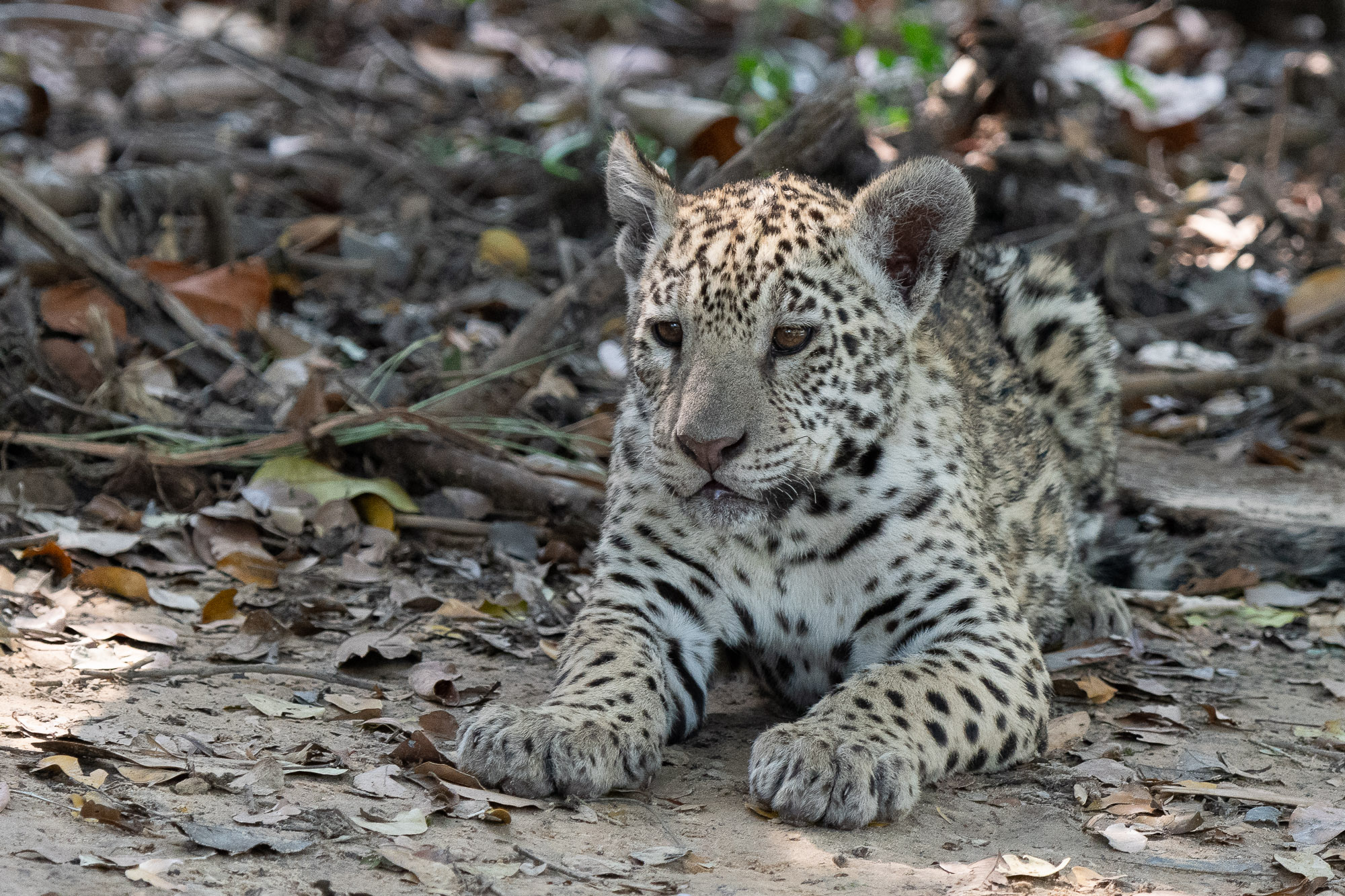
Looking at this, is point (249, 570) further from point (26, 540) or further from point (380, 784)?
point (380, 784)

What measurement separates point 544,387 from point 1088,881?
184 inches

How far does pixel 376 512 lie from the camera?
676 cm

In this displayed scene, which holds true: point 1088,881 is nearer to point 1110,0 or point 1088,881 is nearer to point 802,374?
point 802,374

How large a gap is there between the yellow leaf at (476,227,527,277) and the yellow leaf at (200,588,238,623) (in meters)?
4.25

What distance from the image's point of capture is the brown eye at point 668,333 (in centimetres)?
476

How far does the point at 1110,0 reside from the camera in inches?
652

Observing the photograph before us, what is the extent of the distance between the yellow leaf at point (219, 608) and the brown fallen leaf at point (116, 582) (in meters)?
0.25

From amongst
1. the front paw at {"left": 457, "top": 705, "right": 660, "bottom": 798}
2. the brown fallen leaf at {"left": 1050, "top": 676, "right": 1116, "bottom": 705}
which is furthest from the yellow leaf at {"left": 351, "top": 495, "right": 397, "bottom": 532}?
the brown fallen leaf at {"left": 1050, "top": 676, "right": 1116, "bottom": 705}

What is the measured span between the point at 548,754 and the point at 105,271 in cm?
455

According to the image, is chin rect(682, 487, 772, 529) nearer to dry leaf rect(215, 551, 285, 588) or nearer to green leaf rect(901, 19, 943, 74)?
dry leaf rect(215, 551, 285, 588)

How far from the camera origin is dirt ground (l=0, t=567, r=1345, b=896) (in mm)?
3500

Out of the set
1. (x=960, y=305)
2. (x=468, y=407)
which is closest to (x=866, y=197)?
(x=960, y=305)

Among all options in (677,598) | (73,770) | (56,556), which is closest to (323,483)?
(56,556)

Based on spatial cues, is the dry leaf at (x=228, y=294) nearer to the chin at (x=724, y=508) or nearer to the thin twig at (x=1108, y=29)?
the chin at (x=724, y=508)
